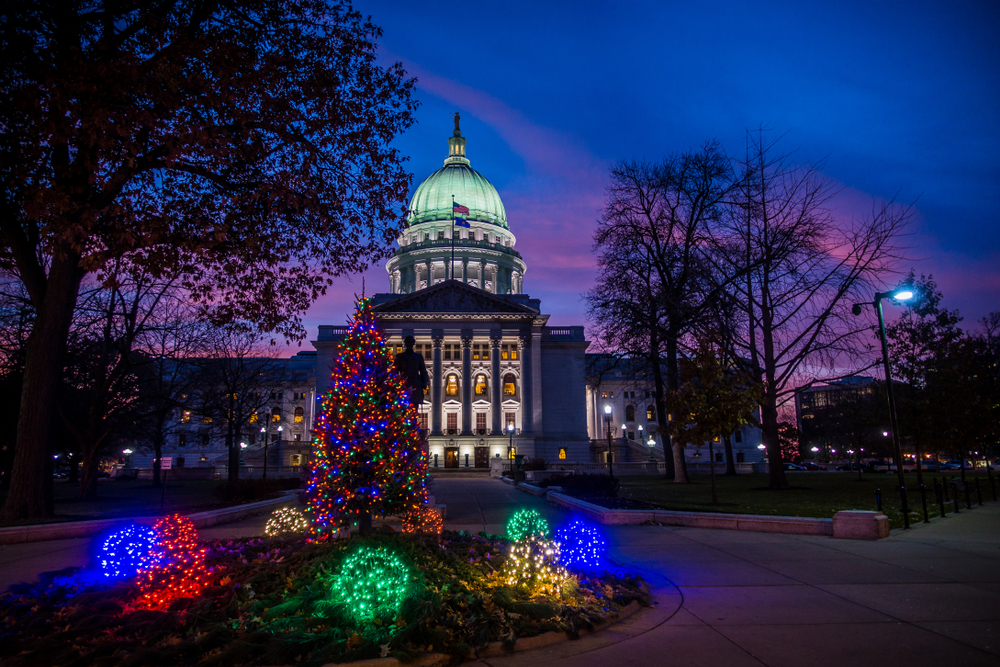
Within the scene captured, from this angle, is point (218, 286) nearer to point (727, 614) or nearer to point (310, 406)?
point (727, 614)

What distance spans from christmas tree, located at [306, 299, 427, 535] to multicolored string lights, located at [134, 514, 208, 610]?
1759 mm

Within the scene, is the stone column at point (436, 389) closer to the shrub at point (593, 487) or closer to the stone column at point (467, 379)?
the stone column at point (467, 379)

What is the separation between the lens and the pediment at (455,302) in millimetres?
72438

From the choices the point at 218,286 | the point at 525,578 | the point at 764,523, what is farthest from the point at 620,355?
the point at 525,578

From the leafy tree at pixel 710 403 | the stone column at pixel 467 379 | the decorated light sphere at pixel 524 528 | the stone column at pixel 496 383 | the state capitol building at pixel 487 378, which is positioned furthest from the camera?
the stone column at pixel 467 379

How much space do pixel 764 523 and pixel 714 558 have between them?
4162 millimetres

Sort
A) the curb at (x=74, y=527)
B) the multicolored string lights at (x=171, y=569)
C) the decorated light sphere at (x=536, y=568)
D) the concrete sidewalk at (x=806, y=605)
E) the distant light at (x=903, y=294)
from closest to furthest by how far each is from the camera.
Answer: the concrete sidewalk at (x=806, y=605) < the multicolored string lights at (x=171, y=569) < the decorated light sphere at (x=536, y=568) < the curb at (x=74, y=527) < the distant light at (x=903, y=294)

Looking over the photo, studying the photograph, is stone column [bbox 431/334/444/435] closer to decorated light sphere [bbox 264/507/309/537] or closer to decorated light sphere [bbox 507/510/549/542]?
decorated light sphere [bbox 264/507/309/537]

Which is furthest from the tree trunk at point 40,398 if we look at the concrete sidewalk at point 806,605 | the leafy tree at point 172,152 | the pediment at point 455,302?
the pediment at point 455,302

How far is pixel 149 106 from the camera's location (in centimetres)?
1390

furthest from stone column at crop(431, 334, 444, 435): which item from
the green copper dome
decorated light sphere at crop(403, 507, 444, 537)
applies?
decorated light sphere at crop(403, 507, 444, 537)

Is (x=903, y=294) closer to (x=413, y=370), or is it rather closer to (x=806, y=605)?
(x=806, y=605)

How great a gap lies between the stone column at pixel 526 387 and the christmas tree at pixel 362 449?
61654 millimetres

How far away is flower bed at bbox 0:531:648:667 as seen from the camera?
18.0ft
